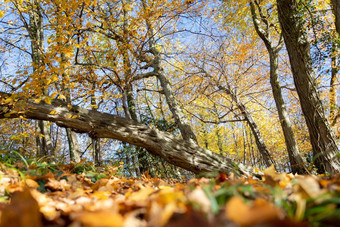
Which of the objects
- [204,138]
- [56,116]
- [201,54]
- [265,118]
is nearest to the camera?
[56,116]

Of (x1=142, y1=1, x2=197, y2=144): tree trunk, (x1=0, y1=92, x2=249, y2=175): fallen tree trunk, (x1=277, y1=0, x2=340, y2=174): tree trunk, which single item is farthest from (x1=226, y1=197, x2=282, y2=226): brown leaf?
(x1=142, y1=1, x2=197, y2=144): tree trunk

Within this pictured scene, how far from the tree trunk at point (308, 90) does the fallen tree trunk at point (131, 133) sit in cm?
159

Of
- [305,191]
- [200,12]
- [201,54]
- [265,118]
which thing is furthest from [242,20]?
[265,118]

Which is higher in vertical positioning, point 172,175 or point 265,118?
point 265,118

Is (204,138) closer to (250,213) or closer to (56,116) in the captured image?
(56,116)

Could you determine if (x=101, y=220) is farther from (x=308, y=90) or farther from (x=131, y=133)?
(x=308, y=90)

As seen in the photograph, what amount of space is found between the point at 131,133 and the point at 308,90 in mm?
3253

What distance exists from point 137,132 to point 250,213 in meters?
3.75

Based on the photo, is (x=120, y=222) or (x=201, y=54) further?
(x=201, y=54)

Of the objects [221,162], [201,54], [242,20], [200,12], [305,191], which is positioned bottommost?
[221,162]

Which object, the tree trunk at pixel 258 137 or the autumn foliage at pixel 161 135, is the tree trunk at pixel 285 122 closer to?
the autumn foliage at pixel 161 135

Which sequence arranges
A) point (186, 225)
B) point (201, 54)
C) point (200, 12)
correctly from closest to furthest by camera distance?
point (186, 225), point (200, 12), point (201, 54)

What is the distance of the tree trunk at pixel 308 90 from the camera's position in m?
3.85

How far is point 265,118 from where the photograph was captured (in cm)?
1992
